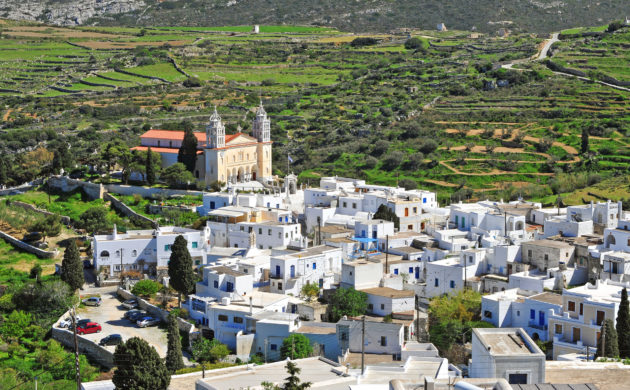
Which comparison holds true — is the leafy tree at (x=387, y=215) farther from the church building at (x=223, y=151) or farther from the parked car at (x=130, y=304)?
the church building at (x=223, y=151)

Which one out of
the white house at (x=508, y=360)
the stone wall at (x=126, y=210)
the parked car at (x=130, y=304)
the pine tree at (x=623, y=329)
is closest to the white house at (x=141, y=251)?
the parked car at (x=130, y=304)

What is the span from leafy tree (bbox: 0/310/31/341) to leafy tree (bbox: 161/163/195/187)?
51.2 ft

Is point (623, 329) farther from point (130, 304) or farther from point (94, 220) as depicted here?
point (94, 220)

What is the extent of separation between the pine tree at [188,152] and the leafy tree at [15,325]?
17.6 metres

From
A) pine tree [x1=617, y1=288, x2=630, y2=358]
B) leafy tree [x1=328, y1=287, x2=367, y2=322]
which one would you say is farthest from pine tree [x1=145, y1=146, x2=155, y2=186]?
pine tree [x1=617, y1=288, x2=630, y2=358]

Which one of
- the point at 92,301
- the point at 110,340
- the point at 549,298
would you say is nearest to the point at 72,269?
the point at 92,301

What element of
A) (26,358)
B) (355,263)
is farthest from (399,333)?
(26,358)

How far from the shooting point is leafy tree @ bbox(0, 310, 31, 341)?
3584cm

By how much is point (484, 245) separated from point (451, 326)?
25.9 feet

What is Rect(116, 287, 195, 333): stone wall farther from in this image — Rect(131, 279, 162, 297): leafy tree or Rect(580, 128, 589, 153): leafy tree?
Rect(580, 128, 589, 153): leafy tree

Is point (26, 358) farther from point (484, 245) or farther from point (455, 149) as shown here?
point (455, 149)

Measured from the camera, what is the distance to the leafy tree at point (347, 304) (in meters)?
33.2

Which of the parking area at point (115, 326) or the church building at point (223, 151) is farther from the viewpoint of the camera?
the church building at point (223, 151)

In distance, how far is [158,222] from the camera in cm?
4694
